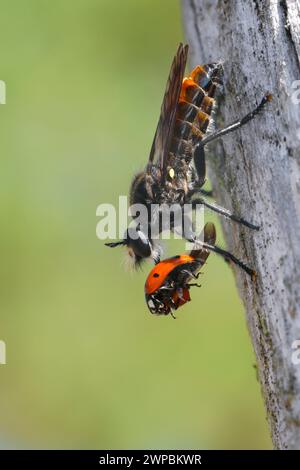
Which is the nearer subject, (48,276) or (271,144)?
(271,144)

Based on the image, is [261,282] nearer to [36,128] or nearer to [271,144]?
[271,144]

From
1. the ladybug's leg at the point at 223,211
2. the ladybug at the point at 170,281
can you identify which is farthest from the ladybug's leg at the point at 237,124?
the ladybug at the point at 170,281

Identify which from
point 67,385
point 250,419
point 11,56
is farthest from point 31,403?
point 11,56

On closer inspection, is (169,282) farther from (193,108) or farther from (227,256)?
(193,108)

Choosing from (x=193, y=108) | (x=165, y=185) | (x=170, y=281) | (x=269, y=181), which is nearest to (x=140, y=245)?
(x=165, y=185)
